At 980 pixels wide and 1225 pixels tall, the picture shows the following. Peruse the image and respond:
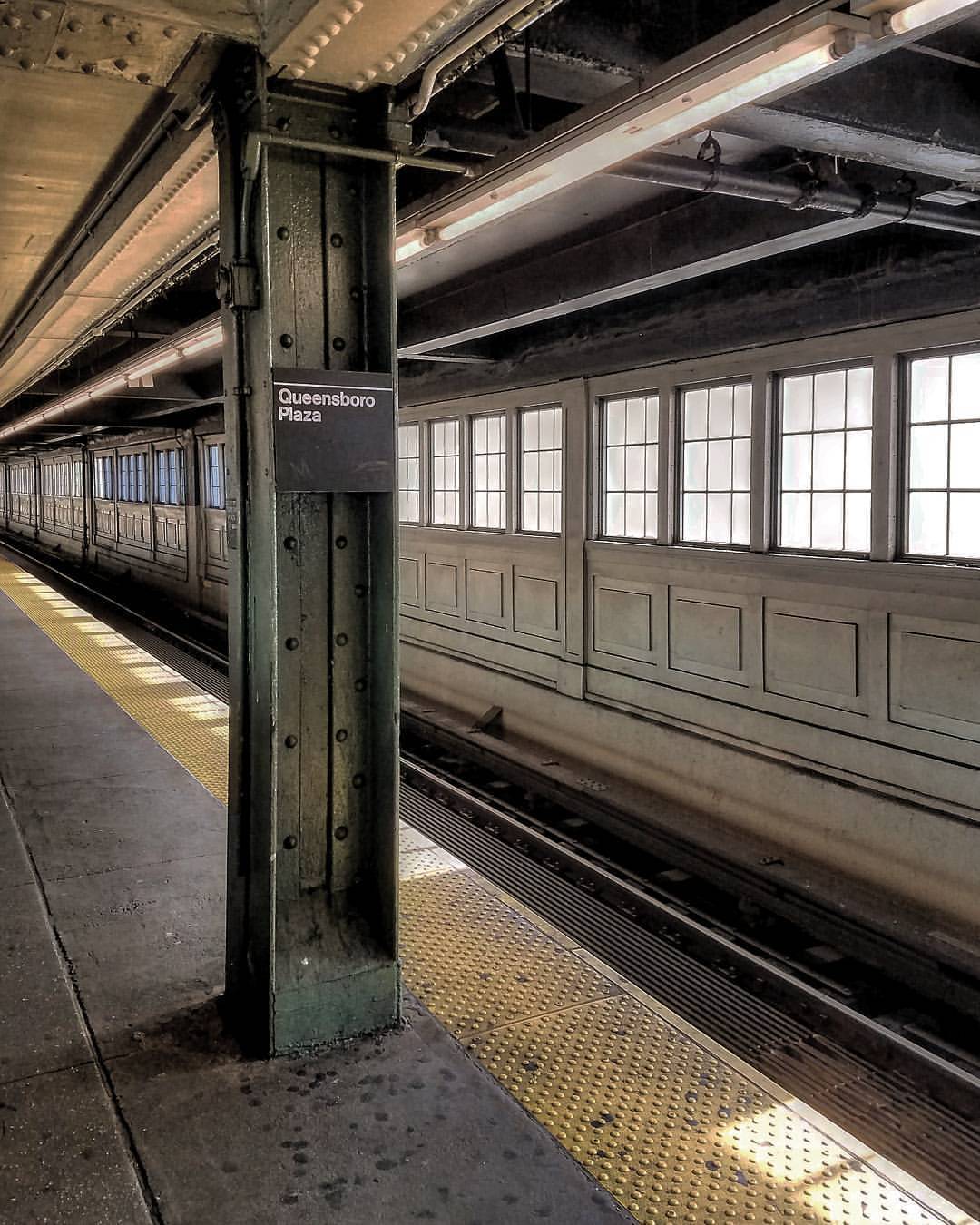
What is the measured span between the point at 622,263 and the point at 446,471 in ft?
20.5

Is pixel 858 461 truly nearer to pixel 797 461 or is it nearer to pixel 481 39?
pixel 797 461

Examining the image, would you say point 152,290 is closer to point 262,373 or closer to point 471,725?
point 262,373

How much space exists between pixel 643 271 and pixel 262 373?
13.8 ft

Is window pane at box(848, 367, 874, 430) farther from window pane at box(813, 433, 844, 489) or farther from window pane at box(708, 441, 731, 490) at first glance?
window pane at box(708, 441, 731, 490)

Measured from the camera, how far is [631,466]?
9.26m

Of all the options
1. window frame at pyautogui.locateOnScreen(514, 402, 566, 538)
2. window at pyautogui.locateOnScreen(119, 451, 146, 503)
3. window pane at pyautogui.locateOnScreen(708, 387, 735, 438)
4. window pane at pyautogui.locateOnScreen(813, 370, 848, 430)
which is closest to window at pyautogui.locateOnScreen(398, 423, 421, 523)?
window frame at pyautogui.locateOnScreen(514, 402, 566, 538)

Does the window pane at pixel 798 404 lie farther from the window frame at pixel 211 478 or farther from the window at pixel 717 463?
the window frame at pixel 211 478

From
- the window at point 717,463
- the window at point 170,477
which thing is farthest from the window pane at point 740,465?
the window at point 170,477

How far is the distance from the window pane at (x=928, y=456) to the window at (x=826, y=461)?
350 mm

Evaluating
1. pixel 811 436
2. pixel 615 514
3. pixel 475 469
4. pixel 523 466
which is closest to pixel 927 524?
pixel 811 436

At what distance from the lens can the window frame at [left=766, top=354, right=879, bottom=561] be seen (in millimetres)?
6719

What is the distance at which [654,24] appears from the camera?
3969 millimetres

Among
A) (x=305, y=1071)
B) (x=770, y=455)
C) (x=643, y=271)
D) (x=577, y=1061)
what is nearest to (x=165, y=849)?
(x=305, y=1071)

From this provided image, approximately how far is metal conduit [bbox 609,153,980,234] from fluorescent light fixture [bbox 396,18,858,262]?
0.34 metres
